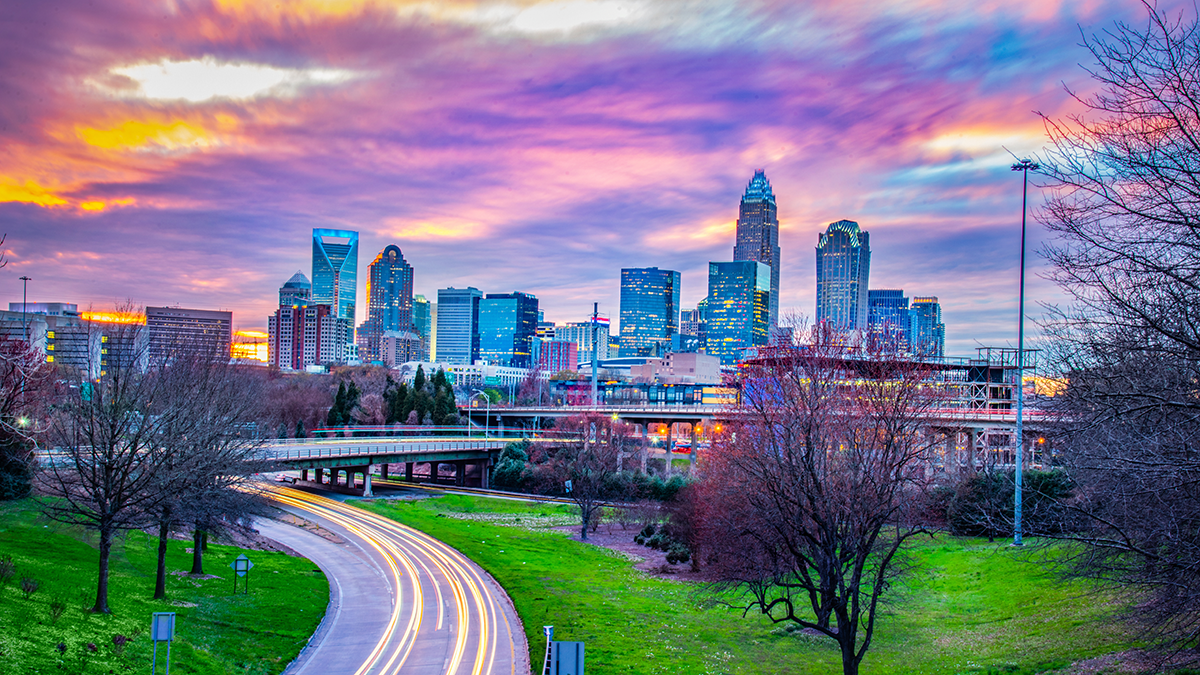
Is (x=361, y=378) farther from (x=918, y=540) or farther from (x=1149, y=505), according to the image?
(x=1149, y=505)

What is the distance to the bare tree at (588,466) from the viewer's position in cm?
5681

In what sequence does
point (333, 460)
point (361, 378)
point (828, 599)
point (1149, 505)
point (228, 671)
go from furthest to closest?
point (361, 378)
point (333, 460)
point (228, 671)
point (828, 599)
point (1149, 505)

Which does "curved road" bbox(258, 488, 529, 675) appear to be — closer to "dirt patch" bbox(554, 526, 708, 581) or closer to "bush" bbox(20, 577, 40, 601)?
"bush" bbox(20, 577, 40, 601)

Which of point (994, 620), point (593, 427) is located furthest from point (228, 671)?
point (593, 427)

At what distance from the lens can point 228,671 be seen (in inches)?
860

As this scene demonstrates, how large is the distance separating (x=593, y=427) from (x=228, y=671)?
2245 inches

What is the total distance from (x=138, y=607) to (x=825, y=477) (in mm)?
23715

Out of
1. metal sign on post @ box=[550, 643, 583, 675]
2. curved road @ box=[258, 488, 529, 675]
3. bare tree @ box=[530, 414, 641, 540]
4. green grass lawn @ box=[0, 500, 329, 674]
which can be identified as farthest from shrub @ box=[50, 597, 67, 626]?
bare tree @ box=[530, 414, 641, 540]

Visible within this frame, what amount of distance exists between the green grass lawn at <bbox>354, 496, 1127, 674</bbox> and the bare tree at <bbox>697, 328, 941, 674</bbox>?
1.77 metres

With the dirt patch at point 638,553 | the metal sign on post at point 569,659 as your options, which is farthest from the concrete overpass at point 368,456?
the metal sign on post at point 569,659

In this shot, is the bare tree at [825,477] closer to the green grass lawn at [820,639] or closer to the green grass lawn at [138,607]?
the green grass lawn at [820,639]

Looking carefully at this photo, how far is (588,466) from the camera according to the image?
5834 centimetres

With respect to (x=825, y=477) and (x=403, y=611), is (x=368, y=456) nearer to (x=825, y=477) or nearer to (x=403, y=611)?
(x=403, y=611)

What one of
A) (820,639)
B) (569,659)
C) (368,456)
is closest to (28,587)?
(569,659)
